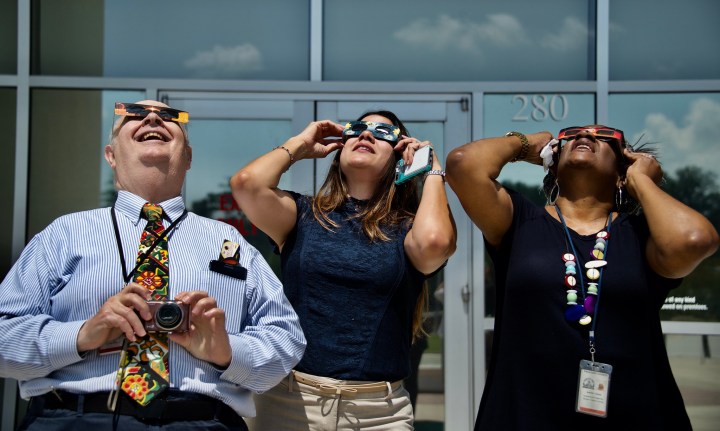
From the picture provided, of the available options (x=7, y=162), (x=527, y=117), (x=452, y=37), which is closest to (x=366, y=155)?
(x=527, y=117)

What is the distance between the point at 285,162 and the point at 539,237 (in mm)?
1046

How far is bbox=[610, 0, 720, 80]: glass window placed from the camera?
567cm

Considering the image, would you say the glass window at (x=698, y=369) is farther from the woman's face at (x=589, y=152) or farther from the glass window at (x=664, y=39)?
the woman's face at (x=589, y=152)

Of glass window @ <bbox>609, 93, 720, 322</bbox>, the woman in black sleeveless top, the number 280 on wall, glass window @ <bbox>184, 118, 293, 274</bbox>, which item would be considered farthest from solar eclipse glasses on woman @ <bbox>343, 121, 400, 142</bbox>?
glass window @ <bbox>609, 93, 720, 322</bbox>

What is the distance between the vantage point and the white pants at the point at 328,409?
9.16 ft

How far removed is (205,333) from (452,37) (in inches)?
159

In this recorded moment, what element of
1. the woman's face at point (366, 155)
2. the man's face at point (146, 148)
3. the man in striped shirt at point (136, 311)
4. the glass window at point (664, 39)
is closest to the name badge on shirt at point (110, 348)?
the man in striped shirt at point (136, 311)

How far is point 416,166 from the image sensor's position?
3.07m

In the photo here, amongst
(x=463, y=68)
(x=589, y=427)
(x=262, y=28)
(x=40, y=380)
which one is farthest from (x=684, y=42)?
(x=40, y=380)

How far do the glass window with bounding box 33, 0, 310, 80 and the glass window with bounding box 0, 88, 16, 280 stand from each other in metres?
0.34

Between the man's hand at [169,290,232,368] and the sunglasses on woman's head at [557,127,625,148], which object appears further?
the sunglasses on woman's head at [557,127,625,148]

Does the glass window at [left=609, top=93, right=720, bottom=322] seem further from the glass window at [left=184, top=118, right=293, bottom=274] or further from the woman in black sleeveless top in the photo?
the woman in black sleeveless top

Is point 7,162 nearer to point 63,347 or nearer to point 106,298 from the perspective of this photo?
point 106,298

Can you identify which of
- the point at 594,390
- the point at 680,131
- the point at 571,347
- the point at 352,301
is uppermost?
the point at 680,131
